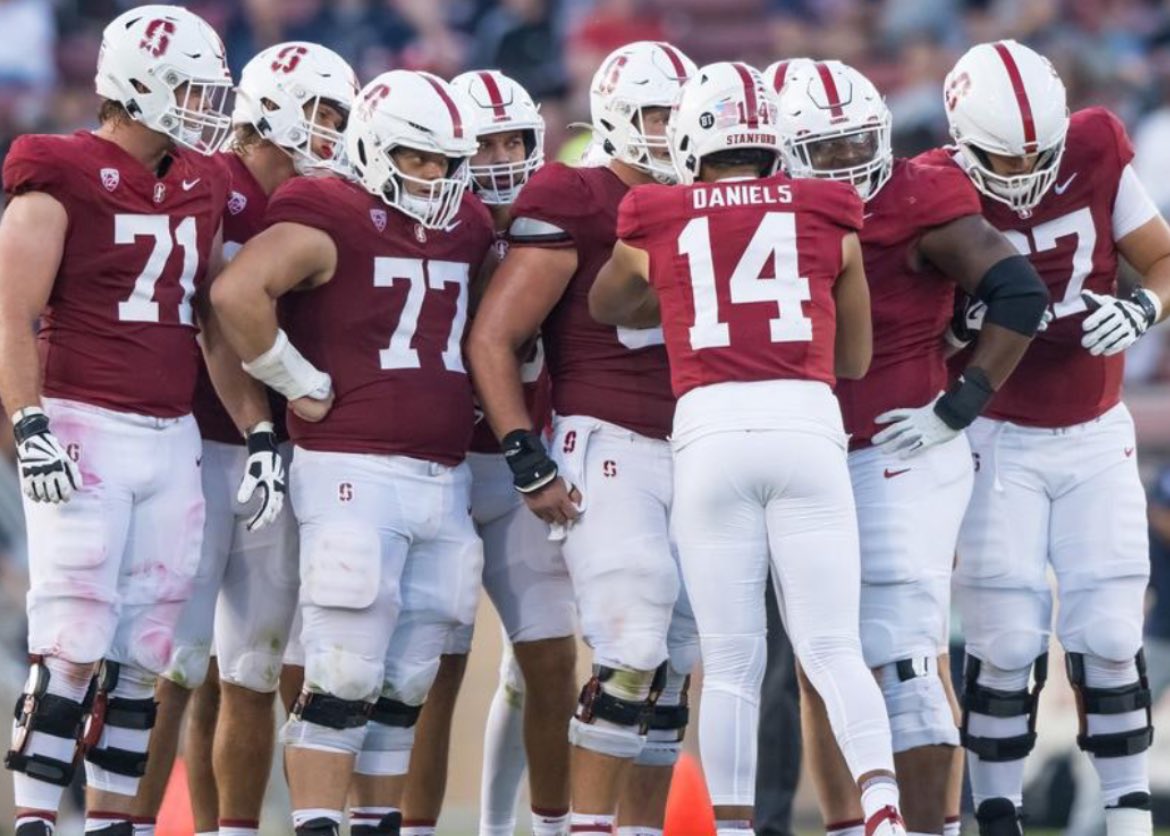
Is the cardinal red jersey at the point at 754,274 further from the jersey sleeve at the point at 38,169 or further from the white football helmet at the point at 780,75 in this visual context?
the jersey sleeve at the point at 38,169

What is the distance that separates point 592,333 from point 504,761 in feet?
4.71

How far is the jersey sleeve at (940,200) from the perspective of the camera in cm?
666

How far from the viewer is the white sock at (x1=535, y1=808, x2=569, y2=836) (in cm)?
723

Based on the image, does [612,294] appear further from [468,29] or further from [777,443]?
[468,29]

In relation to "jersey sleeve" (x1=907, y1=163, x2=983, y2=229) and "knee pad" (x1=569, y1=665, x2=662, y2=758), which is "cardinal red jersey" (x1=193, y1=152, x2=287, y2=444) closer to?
"knee pad" (x1=569, y1=665, x2=662, y2=758)

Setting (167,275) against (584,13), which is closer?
(167,275)

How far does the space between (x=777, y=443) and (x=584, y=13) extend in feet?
28.7

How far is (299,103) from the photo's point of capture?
23.4 ft

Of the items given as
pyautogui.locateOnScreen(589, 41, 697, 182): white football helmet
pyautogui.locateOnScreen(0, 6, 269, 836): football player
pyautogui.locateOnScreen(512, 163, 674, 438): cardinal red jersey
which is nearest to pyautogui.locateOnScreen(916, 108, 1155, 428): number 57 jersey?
pyautogui.locateOnScreen(589, 41, 697, 182): white football helmet

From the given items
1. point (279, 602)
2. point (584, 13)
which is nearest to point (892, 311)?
point (279, 602)

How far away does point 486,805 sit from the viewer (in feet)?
24.3

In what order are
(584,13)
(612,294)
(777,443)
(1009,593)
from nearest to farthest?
(777,443) < (612,294) < (1009,593) < (584,13)

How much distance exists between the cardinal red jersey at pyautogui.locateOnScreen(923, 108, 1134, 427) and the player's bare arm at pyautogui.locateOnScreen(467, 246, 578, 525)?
1.22m

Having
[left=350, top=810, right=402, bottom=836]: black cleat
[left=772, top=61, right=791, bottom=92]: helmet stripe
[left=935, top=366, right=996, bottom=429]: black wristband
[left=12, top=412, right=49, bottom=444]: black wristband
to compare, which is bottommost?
[left=350, top=810, right=402, bottom=836]: black cleat
